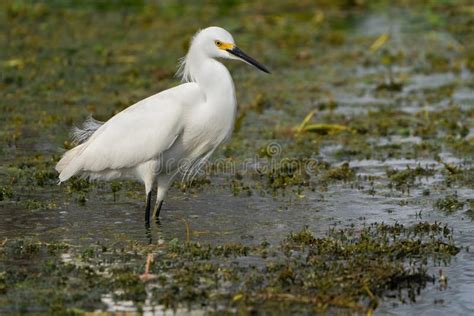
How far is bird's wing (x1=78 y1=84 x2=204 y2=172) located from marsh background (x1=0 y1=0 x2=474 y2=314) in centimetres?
61

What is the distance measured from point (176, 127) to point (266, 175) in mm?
2599

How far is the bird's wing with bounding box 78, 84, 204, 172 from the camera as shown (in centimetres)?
884

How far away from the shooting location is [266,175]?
1125 cm

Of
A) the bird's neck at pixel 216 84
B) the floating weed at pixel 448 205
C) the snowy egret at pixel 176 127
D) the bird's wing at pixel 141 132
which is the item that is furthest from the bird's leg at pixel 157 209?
the floating weed at pixel 448 205

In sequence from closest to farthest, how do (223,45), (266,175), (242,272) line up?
(242,272)
(223,45)
(266,175)

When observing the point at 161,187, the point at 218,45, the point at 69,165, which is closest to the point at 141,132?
the point at 161,187

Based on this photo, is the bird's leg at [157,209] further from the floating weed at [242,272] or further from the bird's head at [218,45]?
the bird's head at [218,45]

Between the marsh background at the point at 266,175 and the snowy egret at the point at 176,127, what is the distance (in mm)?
514

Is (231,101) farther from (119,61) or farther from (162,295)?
(119,61)

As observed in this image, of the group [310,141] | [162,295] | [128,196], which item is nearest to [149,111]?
[128,196]

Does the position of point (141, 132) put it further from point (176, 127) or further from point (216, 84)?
point (216, 84)

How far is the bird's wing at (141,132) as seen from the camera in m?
8.84

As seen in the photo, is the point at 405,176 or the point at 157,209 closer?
the point at 157,209

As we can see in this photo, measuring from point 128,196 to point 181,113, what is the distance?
1.85 metres
